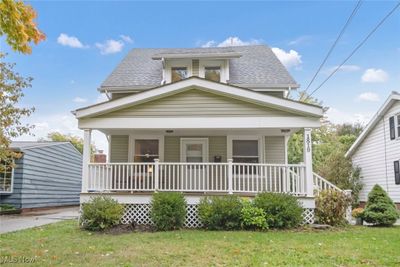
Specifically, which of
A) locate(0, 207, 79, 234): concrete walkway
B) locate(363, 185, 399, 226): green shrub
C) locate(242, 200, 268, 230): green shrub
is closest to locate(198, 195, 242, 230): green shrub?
locate(242, 200, 268, 230): green shrub

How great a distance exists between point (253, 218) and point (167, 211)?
226cm

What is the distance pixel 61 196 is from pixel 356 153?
60.9ft

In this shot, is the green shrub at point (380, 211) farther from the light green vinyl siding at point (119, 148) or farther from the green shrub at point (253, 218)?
the light green vinyl siding at point (119, 148)

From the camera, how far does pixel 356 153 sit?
19641 mm

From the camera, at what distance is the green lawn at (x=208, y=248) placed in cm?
538

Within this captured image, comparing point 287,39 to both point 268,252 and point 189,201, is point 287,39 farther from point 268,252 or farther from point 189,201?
point 268,252

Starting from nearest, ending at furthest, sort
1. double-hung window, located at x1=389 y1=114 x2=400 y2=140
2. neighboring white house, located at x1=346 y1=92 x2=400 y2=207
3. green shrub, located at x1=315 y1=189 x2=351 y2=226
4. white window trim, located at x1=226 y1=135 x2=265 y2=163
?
green shrub, located at x1=315 y1=189 x2=351 y2=226
white window trim, located at x1=226 y1=135 x2=265 y2=163
double-hung window, located at x1=389 y1=114 x2=400 y2=140
neighboring white house, located at x1=346 y1=92 x2=400 y2=207

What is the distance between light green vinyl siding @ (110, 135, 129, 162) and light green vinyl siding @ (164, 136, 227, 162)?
60.4 inches

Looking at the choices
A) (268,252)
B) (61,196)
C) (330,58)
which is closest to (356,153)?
(330,58)

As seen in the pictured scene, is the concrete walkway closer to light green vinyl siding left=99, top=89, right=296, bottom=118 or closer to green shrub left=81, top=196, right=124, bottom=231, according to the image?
green shrub left=81, top=196, right=124, bottom=231

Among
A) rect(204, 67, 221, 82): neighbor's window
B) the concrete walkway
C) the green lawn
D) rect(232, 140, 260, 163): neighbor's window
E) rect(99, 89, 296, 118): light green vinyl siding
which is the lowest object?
the concrete walkway

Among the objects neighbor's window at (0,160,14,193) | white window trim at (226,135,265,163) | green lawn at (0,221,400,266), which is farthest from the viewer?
neighbor's window at (0,160,14,193)

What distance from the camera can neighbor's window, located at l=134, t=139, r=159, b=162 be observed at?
40.3 feet

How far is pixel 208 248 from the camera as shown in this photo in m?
6.30
